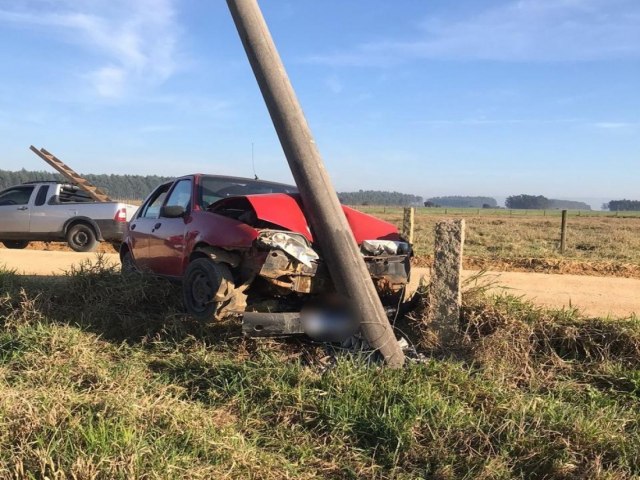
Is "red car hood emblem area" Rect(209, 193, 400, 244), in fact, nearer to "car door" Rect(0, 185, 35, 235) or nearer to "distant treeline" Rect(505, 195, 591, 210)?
"car door" Rect(0, 185, 35, 235)

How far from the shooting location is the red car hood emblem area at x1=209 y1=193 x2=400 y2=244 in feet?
17.3

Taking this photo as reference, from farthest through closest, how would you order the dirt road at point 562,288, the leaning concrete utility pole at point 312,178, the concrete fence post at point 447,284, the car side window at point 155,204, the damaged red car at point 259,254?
the car side window at point 155,204 → the dirt road at point 562,288 → the concrete fence post at point 447,284 → the damaged red car at point 259,254 → the leaning concrete utility pole at point 312,178

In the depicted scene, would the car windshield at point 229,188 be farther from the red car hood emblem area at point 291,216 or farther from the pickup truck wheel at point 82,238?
the pickup truck wheel at point 82,238

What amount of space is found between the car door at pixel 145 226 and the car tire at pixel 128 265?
8cm

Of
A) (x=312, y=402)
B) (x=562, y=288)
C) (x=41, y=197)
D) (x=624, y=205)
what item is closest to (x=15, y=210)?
(x=41, y=197)

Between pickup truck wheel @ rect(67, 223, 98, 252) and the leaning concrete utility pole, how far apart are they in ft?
35.8

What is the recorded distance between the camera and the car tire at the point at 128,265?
7.39m

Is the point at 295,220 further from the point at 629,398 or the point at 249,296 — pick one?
the point at 629,398

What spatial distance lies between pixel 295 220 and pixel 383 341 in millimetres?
1357

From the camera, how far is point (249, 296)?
5562 mm

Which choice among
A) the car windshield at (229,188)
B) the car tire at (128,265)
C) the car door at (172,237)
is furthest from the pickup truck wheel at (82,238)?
the car windshield at (229,188)

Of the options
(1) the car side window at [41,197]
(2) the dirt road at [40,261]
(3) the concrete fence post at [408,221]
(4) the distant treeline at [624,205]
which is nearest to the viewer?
(3) the concrete fence post at [408,221]

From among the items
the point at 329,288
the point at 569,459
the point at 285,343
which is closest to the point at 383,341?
the point at 329,288

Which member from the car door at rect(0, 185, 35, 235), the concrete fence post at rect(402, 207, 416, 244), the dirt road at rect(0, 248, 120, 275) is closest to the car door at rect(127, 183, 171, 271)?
the dirt road at rect(0, 248, 120, 275)
